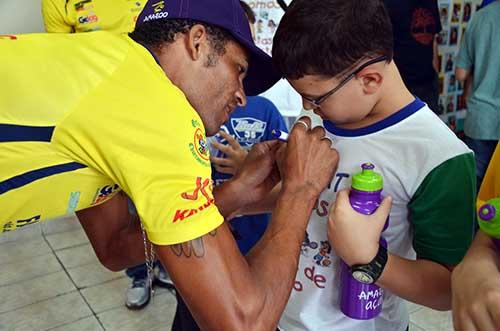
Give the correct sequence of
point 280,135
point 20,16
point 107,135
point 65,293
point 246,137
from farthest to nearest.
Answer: point 20,16 → point 65,293 → point 246,137 → point 280,135 → point 107,135

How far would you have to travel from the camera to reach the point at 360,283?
900 mm

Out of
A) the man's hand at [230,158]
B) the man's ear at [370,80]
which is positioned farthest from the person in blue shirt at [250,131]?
the man's ear at [370,80]

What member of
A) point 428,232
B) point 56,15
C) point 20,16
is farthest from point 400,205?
point 20,16

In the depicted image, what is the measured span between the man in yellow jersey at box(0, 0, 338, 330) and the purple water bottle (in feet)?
0.37

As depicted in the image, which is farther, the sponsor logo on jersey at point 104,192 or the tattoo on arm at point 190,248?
the sponsor logo on jersey at point 104,192

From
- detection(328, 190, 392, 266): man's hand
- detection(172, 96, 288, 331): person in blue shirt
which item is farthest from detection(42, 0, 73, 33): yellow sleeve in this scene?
detection(328, 190, 392, 266): man's hand

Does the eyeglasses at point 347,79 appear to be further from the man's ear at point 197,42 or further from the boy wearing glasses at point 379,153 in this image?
the man's ear at point 197,42

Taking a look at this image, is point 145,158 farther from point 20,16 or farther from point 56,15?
point 20,16

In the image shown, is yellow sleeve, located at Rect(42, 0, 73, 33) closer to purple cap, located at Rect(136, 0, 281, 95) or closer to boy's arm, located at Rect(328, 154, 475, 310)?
purple cap, located at Rect(136, 0, 281, 95)

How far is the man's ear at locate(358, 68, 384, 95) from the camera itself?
92cm

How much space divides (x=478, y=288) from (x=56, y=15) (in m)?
2.08

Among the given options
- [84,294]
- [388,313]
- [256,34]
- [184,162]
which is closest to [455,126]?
[256,34]

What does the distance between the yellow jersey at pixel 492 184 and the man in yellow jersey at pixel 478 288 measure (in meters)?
0.09

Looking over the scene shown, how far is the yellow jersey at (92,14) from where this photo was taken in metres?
2.07
